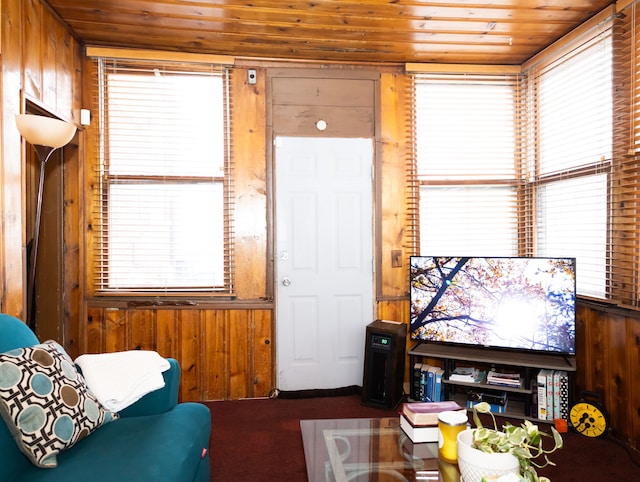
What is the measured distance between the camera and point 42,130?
7.73 feet

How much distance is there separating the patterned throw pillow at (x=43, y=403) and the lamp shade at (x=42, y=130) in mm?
1206

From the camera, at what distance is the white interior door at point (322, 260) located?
3.58 meters

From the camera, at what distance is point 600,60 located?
2900 millimetres

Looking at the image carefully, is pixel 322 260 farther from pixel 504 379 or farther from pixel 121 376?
pixel 121 376

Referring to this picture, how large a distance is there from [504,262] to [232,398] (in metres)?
2.36

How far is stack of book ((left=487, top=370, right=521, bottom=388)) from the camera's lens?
304 centimetres

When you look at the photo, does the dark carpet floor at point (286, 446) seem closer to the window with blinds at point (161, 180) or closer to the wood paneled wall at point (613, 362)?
the wood paneled wall at point (613, 362)

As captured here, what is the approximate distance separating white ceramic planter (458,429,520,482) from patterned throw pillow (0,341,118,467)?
1418mm

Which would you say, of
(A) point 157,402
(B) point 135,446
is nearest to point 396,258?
(A) point 157,402

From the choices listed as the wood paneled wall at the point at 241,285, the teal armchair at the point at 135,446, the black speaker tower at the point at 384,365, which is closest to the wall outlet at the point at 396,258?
the wood paneled wall at the point at 241,285

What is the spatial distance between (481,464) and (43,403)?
1550 millimetres

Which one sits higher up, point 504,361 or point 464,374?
point 504,361

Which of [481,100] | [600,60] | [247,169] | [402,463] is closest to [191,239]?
[247,169]

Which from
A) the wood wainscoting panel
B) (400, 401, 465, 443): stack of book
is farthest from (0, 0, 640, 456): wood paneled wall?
(400, 401, 465, 443): stack of book
